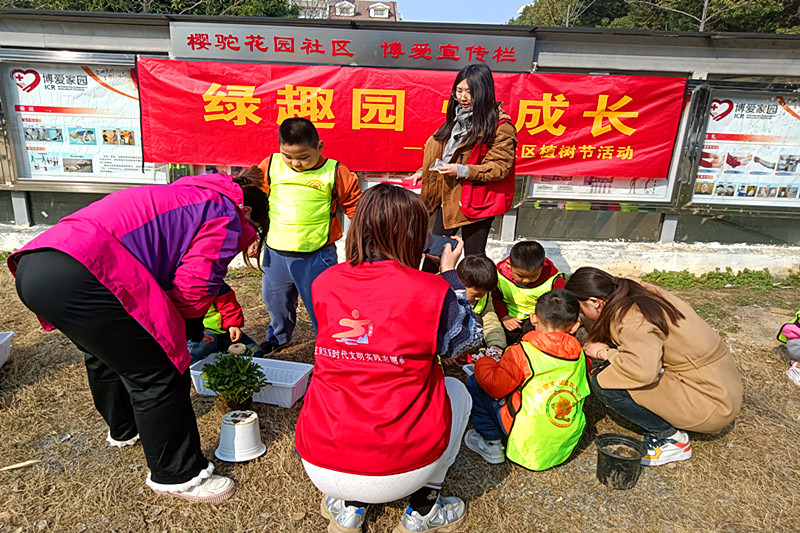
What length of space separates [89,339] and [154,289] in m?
0.30

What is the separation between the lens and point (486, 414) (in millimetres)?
2799

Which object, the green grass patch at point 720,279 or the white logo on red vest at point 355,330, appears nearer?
the white logo on red vest at point 355,330

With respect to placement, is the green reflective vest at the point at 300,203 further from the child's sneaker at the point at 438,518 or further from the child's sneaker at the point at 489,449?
the child's sneaker at the point at 438,518

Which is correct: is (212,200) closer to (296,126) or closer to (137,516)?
(296,126)

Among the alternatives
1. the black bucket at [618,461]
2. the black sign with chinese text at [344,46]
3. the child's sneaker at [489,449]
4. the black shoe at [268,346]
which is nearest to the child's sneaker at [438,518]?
the child's sneaker at [489,449]

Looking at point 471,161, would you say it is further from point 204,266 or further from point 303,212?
point 204,266

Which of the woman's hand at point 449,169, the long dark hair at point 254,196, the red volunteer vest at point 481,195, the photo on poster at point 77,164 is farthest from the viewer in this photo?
the photo on poster at point 77,164

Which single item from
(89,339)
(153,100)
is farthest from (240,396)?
(153,100)

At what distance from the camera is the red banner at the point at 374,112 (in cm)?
499

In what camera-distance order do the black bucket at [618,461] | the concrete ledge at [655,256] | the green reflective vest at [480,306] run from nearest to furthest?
the black bucket at [618,461] < the green reflective vest at [480,306] < the concrete ledge at [655,256]

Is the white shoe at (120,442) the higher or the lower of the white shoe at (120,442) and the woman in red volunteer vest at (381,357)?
the lower

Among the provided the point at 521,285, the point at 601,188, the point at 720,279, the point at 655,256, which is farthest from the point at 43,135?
the point at 720,279

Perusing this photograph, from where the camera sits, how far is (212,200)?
7.25 ft

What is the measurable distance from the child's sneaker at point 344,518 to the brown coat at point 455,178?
6.97 ft
